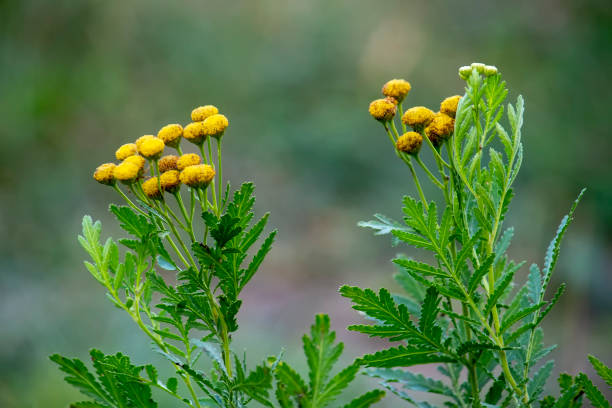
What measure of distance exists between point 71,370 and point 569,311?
151 inches

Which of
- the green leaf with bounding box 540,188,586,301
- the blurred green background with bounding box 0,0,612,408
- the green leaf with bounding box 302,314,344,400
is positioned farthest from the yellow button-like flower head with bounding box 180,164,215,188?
the blurred green background with bounding box 0,0,612,408

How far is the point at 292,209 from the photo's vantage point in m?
5.42

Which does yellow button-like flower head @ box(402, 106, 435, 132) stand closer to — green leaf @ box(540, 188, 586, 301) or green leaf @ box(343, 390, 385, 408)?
green leaf @ box(540, 188, 586, 301)

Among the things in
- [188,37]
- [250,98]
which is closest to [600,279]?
[250,98]

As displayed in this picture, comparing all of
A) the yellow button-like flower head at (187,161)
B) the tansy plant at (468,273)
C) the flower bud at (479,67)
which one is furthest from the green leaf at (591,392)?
the yellow button-like flower head at (187,161)

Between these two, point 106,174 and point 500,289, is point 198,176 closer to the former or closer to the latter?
point 106,174

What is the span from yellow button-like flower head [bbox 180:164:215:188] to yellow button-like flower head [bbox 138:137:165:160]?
7 centimetres

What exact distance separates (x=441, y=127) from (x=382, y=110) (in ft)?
0.35

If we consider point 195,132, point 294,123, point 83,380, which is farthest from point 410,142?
point 294,123

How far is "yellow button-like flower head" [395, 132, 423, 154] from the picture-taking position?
0.71 meters

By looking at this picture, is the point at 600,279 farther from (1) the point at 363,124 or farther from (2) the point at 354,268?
(1) the point at 363,124

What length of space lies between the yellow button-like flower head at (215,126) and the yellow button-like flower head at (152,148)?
0.26 ft

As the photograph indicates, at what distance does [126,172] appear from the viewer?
694 mm

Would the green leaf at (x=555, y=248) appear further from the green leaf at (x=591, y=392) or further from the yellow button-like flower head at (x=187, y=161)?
the yellow button-like flower head at (x=187, y=161)
